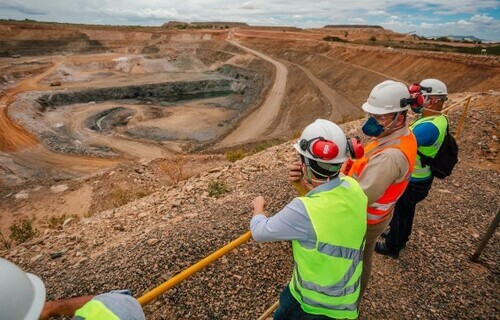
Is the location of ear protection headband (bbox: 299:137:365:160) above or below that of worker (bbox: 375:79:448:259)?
above

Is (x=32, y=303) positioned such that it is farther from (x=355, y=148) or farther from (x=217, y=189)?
(x=217, y=189)

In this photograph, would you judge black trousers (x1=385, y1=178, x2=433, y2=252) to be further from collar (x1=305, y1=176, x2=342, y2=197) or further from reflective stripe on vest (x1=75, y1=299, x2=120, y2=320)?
reflective stripe on vest (x1=75, y1=299, x2=120, y2=320)

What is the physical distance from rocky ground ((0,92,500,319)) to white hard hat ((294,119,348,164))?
2418 millimetres

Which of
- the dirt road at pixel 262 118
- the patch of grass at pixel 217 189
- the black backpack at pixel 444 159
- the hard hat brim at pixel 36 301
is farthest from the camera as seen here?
the dirt road at pixel 262 118

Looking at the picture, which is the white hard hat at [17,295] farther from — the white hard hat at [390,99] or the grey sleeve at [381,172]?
the white hard hat at [390,99]

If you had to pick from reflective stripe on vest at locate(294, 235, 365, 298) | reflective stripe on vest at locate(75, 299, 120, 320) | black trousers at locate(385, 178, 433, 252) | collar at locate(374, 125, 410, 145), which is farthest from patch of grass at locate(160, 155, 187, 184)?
reflective stripe on vest at locate(75, 299, 120, 320)

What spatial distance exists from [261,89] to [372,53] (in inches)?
591

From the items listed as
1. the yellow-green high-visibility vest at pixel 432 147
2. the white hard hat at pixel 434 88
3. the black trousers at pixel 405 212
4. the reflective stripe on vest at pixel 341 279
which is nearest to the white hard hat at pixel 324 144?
the reflective stripe on vest at pixel 341 279

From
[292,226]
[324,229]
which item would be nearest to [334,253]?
[324,229]

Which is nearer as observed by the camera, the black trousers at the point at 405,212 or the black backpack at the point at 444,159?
the black backpack at the point at 444,159

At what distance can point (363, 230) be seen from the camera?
6.19 ft

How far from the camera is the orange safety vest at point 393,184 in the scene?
275cm

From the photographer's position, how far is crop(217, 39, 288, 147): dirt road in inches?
1079

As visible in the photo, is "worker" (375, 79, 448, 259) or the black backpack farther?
the black backpack
